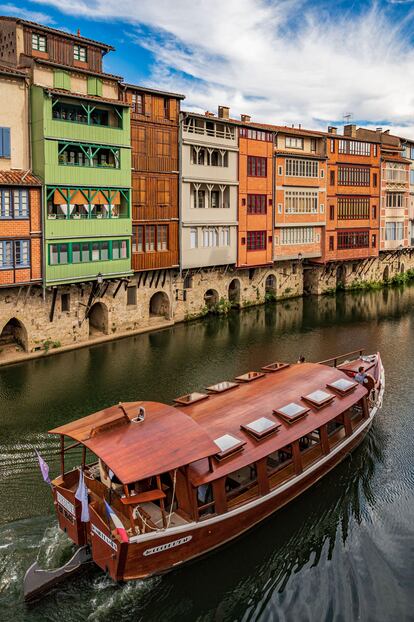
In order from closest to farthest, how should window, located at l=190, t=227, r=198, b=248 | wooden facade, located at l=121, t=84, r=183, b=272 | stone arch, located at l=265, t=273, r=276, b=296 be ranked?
wooden facade, located at l=121, t=84, r=183, b=272, window, located at l=190, t=227, r=198, b=248, stone arch, located at l=265, t=273, r=276, b=296

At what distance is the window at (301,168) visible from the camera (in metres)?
51.4

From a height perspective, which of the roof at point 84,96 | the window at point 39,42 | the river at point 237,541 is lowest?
the river at point 237,541

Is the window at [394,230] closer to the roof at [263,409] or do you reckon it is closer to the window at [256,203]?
the window at [256,203]

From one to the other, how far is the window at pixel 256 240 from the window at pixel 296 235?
2706 millimetres

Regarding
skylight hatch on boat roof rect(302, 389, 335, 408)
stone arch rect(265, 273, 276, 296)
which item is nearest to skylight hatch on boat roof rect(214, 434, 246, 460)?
skylight hatch on boat roof rect(302, 389, 335, 408)

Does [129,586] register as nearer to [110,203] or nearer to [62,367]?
[62,367]

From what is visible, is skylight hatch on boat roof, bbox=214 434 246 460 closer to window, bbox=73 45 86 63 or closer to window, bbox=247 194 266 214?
window, bbox=73 45 86 63

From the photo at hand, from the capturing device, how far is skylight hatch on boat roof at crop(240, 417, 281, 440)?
16814 millimetres

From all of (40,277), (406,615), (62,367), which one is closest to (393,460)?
(406,615)

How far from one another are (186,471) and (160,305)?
1132 inches

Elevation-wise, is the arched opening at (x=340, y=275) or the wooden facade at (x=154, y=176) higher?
the wooden facade at (x=154, y=176)

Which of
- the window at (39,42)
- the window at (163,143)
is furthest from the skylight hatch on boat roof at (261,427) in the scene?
the window at (163,143)

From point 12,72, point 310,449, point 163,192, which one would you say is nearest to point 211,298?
point 163,192

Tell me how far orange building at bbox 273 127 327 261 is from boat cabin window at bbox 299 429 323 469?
32.9 meters
